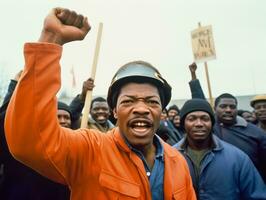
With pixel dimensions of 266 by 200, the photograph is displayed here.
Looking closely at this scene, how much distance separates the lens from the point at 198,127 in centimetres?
371

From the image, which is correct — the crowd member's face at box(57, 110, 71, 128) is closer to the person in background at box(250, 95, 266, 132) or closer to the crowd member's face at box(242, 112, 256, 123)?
the person in background at box(250, 95, 266, 132)

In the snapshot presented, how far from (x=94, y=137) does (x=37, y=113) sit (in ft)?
1.81

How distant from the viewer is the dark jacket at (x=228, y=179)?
3160 mm

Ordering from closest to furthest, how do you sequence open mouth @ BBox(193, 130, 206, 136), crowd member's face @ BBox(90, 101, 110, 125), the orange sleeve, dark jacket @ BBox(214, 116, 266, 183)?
the orange sleeve < open mouth @ BBox(193, 130, 206, 136) < dark jacket @ BBox(214, 116, 266, 183) < crowd member's face @ BBox(90, 101, 110, 125)

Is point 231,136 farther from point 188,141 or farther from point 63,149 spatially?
point 63,149

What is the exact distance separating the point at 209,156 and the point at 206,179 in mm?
243

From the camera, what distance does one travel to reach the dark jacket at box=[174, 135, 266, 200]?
124 inches

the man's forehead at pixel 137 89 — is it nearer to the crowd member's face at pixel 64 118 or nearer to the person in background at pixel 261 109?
the crowd member's face at pixel 64 118

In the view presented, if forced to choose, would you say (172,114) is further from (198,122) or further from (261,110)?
(198,122)

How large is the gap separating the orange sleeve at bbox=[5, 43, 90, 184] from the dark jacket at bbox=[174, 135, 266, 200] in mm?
2040

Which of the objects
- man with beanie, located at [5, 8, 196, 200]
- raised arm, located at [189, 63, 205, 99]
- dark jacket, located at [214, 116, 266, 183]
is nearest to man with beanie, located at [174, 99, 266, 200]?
dark jacket, located at [214, 116, 266, 183]

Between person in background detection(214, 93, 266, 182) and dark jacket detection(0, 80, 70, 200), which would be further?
person in background detection(214, 93, 266, 182)

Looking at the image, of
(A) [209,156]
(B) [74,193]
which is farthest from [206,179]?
(B) [74,193]

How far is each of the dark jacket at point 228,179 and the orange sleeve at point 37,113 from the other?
6.69 feet
